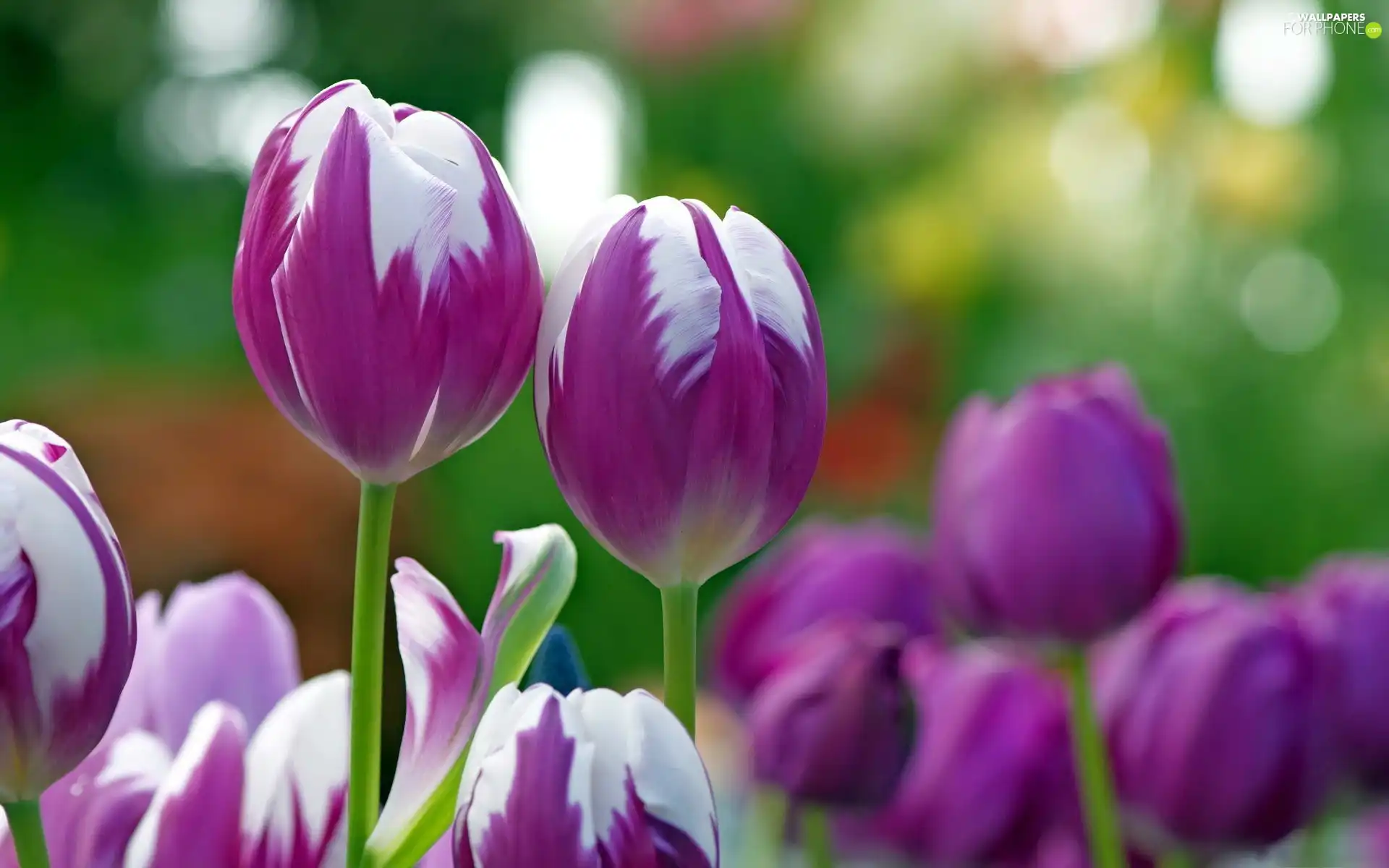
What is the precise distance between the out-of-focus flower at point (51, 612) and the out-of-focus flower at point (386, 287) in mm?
33

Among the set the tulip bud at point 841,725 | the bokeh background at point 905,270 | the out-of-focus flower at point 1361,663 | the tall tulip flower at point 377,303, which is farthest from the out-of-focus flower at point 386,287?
the bokeh background at point 905,270

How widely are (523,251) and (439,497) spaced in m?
1.95

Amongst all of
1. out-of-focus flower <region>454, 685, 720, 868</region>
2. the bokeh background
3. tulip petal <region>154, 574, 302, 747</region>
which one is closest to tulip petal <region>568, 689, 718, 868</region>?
out-of-focus flower <region>454, 685, 720, 868</region>

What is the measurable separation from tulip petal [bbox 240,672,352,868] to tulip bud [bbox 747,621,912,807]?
12 centimetres

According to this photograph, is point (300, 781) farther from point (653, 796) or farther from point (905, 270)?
point (905, 270)

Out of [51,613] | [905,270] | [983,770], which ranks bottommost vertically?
[905,270]

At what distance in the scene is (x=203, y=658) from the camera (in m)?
0.31

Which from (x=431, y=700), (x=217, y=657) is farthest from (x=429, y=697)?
(x=217, y=657)

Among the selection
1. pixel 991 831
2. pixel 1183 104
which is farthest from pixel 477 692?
pixel 1183 104

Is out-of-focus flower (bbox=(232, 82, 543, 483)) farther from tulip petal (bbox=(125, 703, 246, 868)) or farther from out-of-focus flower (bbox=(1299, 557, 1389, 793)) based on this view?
out-of-focus flower (bbox=(1299, 557, 1389, 793))

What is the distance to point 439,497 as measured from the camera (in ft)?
7.02

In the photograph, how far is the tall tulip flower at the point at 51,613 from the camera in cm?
20

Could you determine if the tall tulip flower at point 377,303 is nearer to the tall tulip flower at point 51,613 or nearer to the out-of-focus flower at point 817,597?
the tall tulip flower at point 51,613

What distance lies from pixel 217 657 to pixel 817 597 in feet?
0.62
